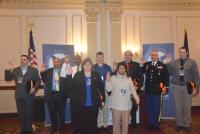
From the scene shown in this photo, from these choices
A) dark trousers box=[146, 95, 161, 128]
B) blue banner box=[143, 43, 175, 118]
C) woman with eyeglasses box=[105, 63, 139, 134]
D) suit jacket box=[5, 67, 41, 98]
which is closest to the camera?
woman with eyeglasses box=[105, 63, 139, 134]

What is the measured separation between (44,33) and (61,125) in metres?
3.67

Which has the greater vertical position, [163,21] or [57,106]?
[163,21]

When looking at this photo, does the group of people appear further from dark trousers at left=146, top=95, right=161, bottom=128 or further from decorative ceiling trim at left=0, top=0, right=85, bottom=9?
decorative ceiling trim at left=0, top=0, right=85, bottom=9

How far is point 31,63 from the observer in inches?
335

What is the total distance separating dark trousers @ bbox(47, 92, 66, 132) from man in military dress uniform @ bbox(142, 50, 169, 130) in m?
1.79

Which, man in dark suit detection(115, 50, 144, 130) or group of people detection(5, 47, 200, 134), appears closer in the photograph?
group of people detection(5, 47, 200, 134)

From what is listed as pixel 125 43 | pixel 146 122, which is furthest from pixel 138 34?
pixel 146 122

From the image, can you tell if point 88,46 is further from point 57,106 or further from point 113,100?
point 113,100

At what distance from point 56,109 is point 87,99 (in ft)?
5.69

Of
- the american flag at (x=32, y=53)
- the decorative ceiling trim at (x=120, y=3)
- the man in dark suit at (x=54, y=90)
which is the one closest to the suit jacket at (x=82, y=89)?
the man in dark suit at (x=54, y=90)

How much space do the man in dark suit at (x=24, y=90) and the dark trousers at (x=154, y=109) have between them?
235 cm

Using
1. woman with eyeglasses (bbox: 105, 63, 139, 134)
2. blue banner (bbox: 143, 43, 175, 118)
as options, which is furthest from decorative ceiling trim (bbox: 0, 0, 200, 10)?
woman with eyeglasses (bbox: 105, 63, 139, 134)

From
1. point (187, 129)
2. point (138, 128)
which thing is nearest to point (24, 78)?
point (138, 128)

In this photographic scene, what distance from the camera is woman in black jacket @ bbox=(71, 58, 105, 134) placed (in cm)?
504
